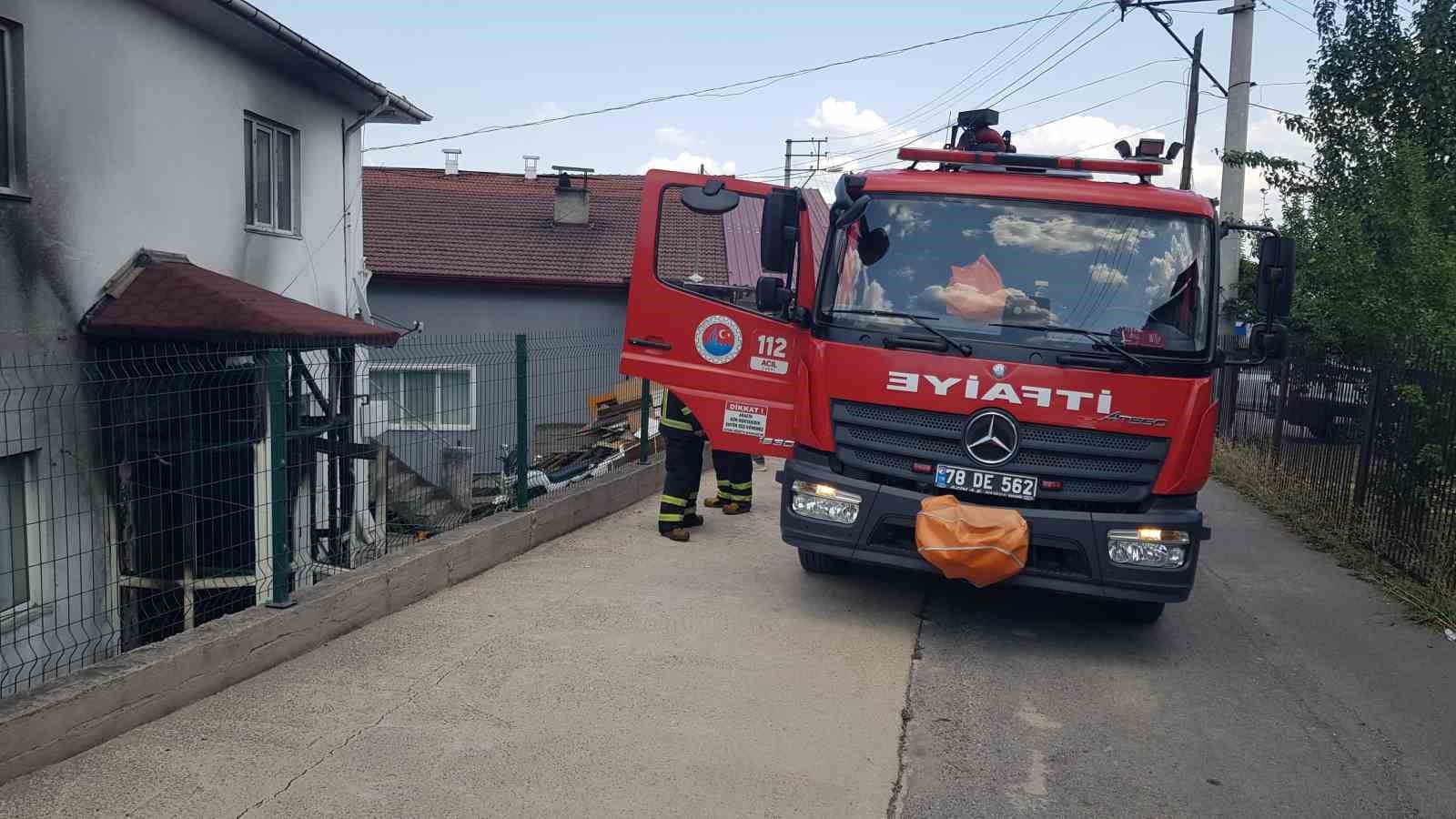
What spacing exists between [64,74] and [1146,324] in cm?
714

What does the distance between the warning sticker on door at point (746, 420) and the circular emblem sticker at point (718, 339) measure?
322 mm

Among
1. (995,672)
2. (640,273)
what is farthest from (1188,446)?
(640,273)

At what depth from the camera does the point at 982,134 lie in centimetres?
806

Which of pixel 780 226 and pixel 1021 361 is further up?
pixel 780 226

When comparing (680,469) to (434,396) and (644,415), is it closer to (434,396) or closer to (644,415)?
(434,396)

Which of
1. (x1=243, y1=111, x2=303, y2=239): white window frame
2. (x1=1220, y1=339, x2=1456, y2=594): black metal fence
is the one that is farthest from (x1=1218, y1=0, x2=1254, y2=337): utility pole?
(x1=243, y1=111, x2=303, y2=239): white window frame

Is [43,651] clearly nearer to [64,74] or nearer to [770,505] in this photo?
[64,74]

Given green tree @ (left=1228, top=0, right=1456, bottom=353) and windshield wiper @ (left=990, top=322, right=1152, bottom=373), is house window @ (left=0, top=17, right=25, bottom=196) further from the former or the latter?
green tree @ (left=1228, top=0, right=1456, bottom=353)

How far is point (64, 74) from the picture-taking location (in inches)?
306

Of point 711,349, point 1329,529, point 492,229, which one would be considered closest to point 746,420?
point 711,349

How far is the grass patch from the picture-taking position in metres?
7.21

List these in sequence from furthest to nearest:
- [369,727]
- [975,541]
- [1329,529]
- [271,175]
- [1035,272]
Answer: [271,175] < [1329,529] < [1035,272] < [975,541] < [369,727]

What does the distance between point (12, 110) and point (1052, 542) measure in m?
6.95

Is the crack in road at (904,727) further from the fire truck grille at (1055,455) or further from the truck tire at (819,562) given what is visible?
the fire truck grille at (1055,455)
